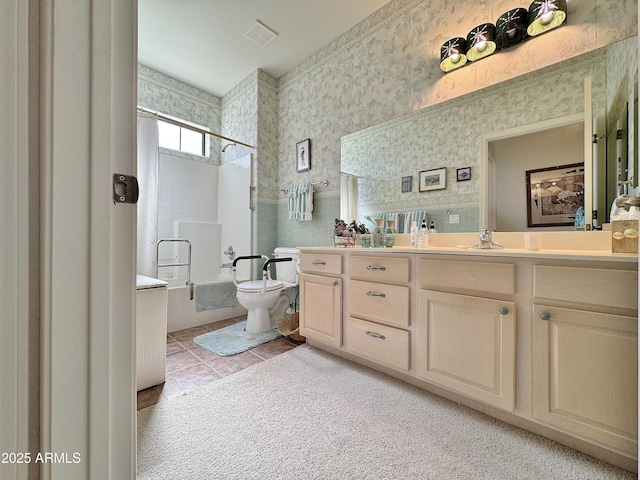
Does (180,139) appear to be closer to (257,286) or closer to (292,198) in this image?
(292,198)

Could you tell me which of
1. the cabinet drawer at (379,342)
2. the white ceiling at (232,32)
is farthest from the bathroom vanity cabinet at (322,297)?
the white ceiling at (232,32)

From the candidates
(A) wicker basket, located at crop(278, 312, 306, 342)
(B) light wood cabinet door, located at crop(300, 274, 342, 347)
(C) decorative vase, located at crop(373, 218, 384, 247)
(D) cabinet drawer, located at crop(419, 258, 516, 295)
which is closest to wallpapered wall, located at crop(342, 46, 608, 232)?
(C) decorative vase, located at crop(373, 218, 384, 247)

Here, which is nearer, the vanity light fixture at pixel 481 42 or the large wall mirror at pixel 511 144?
the large wall mirror at pixel 511 144

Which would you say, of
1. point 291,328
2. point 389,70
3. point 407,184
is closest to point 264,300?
point 291,328

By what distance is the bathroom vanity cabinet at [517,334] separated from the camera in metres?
0.98

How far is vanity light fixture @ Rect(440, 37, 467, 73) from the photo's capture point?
1.80m

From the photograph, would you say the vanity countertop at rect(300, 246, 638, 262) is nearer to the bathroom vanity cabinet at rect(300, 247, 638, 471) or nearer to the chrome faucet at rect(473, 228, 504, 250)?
the bathroom vanity cabinet at rect(300, 247, 638, 471)

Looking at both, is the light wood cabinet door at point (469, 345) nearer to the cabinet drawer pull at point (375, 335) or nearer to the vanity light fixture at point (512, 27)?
the cabinet drawer pull at point (375, 335)

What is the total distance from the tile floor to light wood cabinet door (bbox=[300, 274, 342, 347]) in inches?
11.6

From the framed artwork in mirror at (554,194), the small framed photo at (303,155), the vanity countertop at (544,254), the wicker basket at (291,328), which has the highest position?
the small framed photo at (303,155)

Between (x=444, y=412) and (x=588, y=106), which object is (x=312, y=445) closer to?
(x=444, y=412)

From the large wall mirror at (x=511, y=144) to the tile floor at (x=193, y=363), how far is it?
130 cm

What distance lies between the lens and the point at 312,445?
112 cm

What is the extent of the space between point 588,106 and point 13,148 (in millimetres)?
2176
